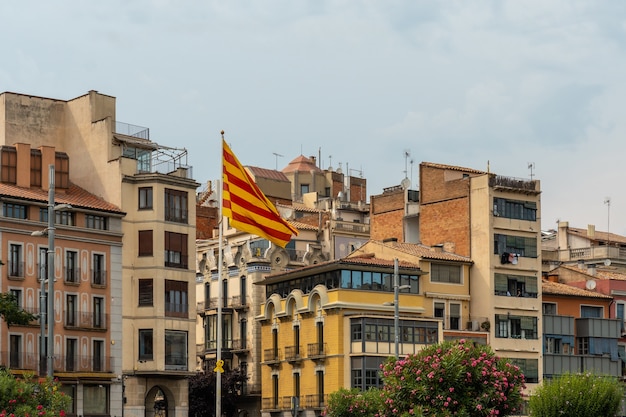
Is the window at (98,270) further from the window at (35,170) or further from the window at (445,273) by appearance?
the window at (445,273)

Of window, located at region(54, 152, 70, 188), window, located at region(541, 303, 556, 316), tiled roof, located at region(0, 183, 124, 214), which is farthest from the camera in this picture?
window, located at region(541, 303, 556, 316)

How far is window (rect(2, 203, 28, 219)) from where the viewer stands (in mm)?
84562

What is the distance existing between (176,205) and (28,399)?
34.5m

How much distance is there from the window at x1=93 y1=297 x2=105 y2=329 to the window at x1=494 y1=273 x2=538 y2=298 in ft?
102

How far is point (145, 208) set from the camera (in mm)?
90688

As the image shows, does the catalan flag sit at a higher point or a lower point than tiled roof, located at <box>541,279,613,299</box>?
higher

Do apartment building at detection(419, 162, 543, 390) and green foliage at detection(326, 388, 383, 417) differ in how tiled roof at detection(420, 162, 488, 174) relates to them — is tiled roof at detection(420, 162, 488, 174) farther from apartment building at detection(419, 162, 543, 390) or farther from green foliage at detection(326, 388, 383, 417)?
green foliage at detection(326, 388, 383, 417)

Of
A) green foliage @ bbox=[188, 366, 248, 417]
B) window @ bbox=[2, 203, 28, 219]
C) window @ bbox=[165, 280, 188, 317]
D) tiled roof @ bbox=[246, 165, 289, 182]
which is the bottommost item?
green foliage @ bbox=[188, 366, 248, 417]

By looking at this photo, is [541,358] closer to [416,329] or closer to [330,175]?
[416,329]

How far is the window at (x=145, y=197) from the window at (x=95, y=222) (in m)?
2.78

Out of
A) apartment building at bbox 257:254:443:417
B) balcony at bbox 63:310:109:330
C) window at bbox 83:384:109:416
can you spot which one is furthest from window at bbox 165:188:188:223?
apartment building at bbox 257:254:443:417

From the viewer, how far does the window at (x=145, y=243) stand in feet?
296

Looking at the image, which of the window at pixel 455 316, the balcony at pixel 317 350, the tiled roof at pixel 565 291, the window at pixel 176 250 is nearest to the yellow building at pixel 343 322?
the balcony at pixel 317 350

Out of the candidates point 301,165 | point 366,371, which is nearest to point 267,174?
point 301,165
